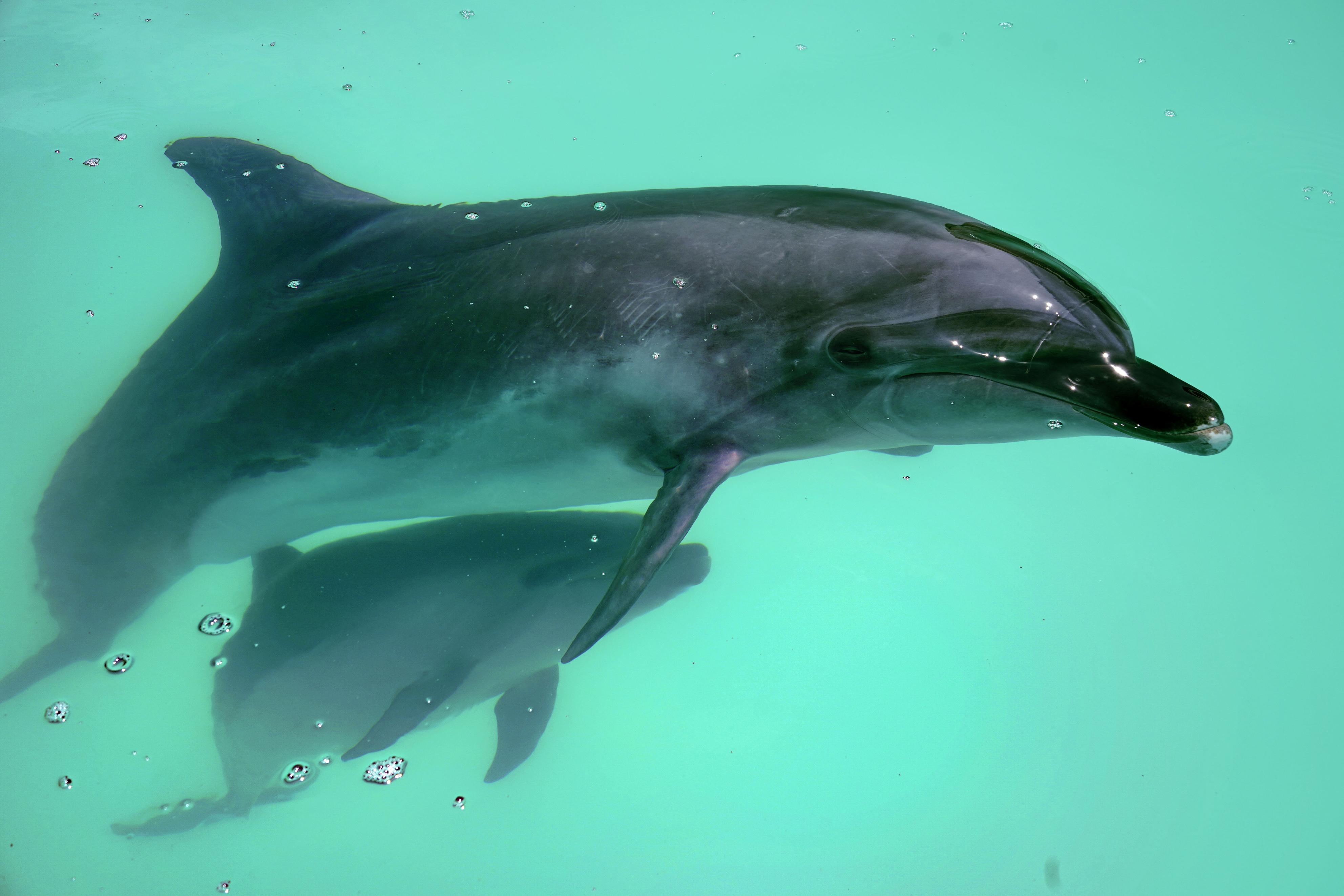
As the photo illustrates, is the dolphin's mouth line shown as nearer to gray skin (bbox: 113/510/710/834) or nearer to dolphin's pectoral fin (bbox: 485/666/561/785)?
gray skin (bbox: 113/510/710/834)

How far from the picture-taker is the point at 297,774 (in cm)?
433

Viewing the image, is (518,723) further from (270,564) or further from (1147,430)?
(1147,430)

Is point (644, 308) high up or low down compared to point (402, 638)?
up

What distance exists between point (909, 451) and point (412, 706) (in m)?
3.21

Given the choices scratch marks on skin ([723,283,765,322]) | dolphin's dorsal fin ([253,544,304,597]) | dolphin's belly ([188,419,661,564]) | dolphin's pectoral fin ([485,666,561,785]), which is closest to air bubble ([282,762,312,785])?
dolphin's pectoral fin ([485,666,561,785])

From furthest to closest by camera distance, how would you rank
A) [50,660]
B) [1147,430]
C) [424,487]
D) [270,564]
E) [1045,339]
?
[270,564] < [50,660] < [424,487] < [1045,339] < [1147,430]

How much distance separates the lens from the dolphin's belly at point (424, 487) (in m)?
4.05

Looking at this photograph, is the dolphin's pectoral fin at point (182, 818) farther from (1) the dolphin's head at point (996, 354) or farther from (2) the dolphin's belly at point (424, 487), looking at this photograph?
(1) the dolphin's head at point (996, 354)

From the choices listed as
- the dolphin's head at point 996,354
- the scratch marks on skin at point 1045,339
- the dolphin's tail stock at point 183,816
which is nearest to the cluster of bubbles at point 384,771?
the dolphin's tail stock at point 183,816

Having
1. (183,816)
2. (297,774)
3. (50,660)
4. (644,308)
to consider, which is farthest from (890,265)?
(50,660)

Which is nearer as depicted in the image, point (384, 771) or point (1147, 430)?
point (1147, 430)

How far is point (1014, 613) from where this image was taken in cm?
499

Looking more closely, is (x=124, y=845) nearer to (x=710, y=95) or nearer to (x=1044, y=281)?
(x=1044, y=281)

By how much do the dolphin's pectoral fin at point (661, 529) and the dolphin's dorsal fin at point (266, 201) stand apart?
2.12 metres
